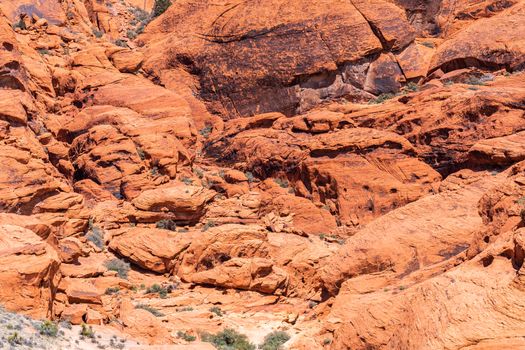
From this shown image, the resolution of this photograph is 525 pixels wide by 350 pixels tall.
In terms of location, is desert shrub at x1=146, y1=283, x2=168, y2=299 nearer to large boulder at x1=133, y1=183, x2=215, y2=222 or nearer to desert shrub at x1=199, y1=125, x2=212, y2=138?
large boulder at x1=133, y1=183, x2=215, y2=222

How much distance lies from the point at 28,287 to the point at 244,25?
2852 cm

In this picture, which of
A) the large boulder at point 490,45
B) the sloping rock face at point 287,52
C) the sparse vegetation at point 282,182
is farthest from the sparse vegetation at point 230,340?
the large boulder at point 490,45

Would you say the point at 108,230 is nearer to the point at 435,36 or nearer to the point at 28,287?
the point at 28,287

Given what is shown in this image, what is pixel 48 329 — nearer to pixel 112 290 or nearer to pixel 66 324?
pixel 66 324

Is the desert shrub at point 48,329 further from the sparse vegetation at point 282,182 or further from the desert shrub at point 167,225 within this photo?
the sparse vegetation at point 282,182

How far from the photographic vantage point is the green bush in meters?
18.0

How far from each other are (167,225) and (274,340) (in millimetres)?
10367

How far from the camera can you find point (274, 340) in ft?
60.5

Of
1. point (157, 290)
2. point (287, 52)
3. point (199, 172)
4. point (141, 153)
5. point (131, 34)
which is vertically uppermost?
point (287, 52)

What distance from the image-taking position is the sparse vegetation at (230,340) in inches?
715

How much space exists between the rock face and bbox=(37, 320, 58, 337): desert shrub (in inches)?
17.5

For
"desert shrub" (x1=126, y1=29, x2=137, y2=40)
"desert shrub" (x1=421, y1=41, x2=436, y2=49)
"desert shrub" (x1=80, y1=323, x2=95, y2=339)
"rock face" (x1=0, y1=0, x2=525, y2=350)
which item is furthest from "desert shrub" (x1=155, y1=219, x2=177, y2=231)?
"desert shrub" (x1=126, y1=29, x2=137, y2=40)

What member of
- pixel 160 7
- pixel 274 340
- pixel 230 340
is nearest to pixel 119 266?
pixel 230 340

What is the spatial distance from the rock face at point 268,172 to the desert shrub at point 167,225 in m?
0.06
